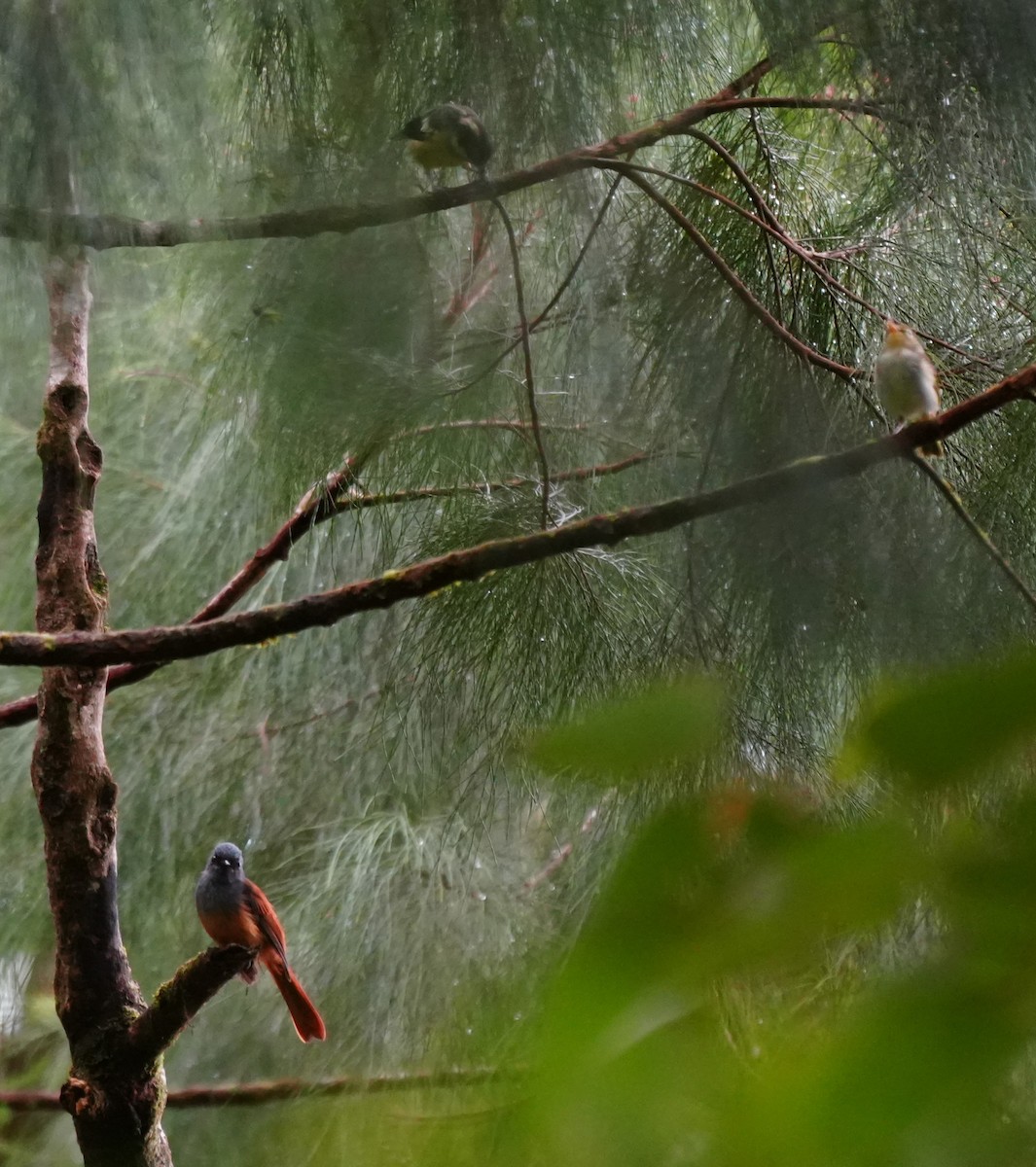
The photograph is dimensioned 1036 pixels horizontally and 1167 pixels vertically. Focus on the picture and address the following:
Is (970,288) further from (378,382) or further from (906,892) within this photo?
(906,892)

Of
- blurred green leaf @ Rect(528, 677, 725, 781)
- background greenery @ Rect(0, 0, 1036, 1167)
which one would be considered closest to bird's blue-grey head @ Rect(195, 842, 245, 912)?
background greenery @ Rect(0, 0, 1036, 1167)

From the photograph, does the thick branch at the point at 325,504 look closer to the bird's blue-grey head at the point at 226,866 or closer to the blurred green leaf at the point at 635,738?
the bird's blue-grey head at the point at 226,866

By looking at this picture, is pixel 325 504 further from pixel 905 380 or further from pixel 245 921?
pixel 905 380

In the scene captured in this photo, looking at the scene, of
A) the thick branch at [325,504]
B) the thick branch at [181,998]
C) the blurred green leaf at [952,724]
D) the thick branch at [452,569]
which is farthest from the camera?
the thick branch at [325,504]

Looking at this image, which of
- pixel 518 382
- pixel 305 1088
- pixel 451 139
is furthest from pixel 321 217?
pixel 305 1088

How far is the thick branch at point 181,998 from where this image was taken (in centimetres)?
62

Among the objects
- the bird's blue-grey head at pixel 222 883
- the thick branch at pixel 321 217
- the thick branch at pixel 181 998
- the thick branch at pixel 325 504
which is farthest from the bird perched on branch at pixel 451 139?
the bird's blue-grey head at pixel 222 883

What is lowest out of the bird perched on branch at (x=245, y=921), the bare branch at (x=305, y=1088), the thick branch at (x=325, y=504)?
the bare branch at (x=305, y=1088)

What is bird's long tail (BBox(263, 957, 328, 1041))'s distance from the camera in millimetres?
920

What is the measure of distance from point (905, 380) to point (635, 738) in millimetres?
609

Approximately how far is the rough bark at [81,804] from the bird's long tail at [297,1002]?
9.2 inches

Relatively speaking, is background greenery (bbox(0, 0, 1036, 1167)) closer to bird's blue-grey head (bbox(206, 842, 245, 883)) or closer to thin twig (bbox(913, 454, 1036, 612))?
thin twig (bbox(913, 454, 1036, 612))

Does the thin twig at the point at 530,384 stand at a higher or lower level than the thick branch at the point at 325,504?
higher

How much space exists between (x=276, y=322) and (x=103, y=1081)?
1.71ft
